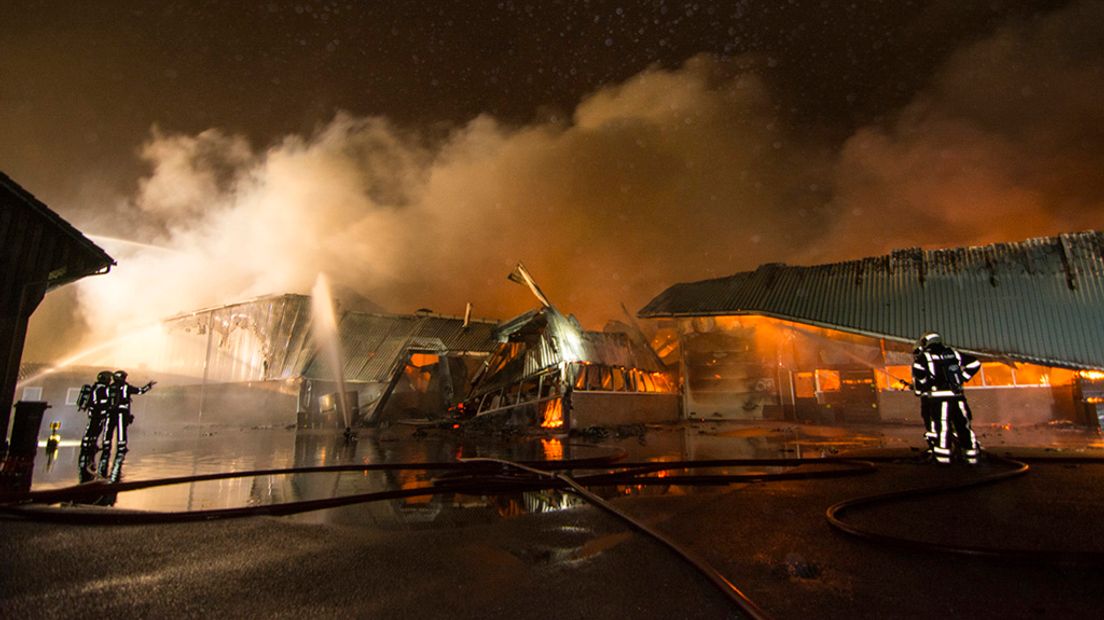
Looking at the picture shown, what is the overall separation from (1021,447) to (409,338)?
76.3ft

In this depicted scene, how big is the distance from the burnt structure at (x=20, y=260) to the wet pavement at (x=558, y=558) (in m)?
6.35

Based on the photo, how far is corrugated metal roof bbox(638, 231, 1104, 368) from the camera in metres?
13.8

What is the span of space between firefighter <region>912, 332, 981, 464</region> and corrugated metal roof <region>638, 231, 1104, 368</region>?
9544 millimetres

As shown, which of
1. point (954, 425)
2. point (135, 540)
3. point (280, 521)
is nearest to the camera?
point (135, 540)

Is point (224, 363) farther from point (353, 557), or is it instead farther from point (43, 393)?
point (353, 557)

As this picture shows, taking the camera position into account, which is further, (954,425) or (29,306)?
(29,306)

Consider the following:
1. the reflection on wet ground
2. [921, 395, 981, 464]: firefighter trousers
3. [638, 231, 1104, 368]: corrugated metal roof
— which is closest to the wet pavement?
the reflection on wet ground

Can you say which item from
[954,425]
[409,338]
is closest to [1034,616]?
[954,425]

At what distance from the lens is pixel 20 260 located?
8.98 meters

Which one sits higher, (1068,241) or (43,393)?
(1068,241)

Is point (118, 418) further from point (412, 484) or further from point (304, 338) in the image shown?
point (304, 338)

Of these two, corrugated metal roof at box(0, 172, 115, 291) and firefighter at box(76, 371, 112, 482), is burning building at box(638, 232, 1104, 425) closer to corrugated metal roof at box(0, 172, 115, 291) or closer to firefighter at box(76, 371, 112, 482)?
firefighter at box(76, 371, 112, 482)

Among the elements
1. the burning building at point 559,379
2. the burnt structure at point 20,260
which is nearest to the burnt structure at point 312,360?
the burning building at point 559,379

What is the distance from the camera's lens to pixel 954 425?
24.4 ft
